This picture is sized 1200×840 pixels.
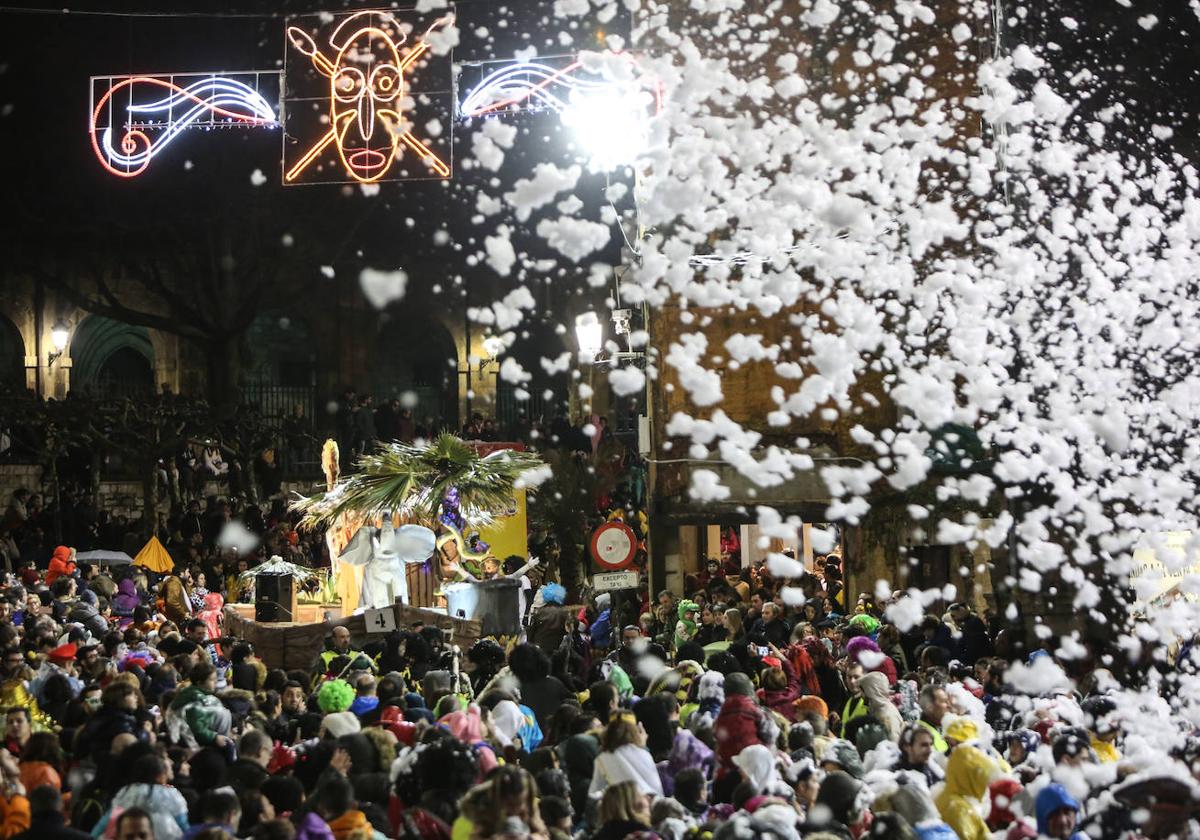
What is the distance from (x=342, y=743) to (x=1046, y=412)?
28.6ft

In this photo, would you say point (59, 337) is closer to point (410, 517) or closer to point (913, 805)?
point (410, 517)

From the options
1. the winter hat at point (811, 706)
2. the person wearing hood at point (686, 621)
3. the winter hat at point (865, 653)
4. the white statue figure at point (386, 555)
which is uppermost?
the white statue figure at point (386, 555)

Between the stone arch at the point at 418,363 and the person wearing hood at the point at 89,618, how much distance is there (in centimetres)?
1840

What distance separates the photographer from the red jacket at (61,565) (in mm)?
15875

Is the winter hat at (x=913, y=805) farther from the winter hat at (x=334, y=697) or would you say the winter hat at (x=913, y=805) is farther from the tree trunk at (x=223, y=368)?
the tree trunk at (x=223, y=368)

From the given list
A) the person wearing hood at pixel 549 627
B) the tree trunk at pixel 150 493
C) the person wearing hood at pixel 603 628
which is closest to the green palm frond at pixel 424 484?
the person wearing hood at pixel 549 627

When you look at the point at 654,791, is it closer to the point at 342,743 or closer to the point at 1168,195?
the point at 342,743

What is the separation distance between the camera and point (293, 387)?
29594 millimetres

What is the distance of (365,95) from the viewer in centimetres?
1742

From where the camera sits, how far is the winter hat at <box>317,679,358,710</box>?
28.5 ft

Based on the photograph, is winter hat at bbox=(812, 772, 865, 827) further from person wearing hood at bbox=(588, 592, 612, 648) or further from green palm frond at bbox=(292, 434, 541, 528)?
green palm frond at bbox=(292, 434, 541, 528)

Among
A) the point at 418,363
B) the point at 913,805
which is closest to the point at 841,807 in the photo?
the point at 913,805

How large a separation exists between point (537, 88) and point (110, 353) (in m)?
15.9

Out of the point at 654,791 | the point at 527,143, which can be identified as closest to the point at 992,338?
the point at 654,791
